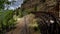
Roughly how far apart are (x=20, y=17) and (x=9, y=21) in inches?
11.9

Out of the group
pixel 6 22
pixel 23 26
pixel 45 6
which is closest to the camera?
pixel 23 26

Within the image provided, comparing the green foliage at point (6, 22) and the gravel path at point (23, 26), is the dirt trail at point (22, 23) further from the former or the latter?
the green foliage at point (6, 22)

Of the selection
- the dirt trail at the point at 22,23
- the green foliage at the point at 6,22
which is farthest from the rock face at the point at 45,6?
the green foliage at the point at 6,22

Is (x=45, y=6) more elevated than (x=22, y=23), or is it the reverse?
(x=45, y=6)

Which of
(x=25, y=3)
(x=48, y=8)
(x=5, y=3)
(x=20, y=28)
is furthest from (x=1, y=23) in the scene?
(x=25, y=3)

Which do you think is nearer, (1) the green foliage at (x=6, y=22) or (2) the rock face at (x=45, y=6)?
(1) the green foliage at (x=6, y=22)

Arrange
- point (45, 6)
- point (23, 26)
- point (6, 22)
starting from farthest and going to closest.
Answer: point (45, 6) < point (6, 22) < point (23, 26)

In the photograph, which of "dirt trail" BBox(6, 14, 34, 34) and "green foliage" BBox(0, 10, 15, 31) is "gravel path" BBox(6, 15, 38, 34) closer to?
"dirt trail" BBox(6, 14, 34, 34)

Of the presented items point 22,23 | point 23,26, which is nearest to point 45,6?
point 22,23

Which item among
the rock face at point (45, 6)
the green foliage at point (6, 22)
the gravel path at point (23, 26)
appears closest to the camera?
the gravel path at point (23, 26)

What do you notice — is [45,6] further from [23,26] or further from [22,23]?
[23,26]

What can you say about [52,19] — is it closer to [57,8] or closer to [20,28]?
[20,28]

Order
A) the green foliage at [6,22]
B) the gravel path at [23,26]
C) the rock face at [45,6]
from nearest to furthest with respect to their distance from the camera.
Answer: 1. the gravel path at [23,26]
2. the green foliage at [6,22]
3. the rock face at [45,6]

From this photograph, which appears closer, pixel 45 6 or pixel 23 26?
pixel 23 26
